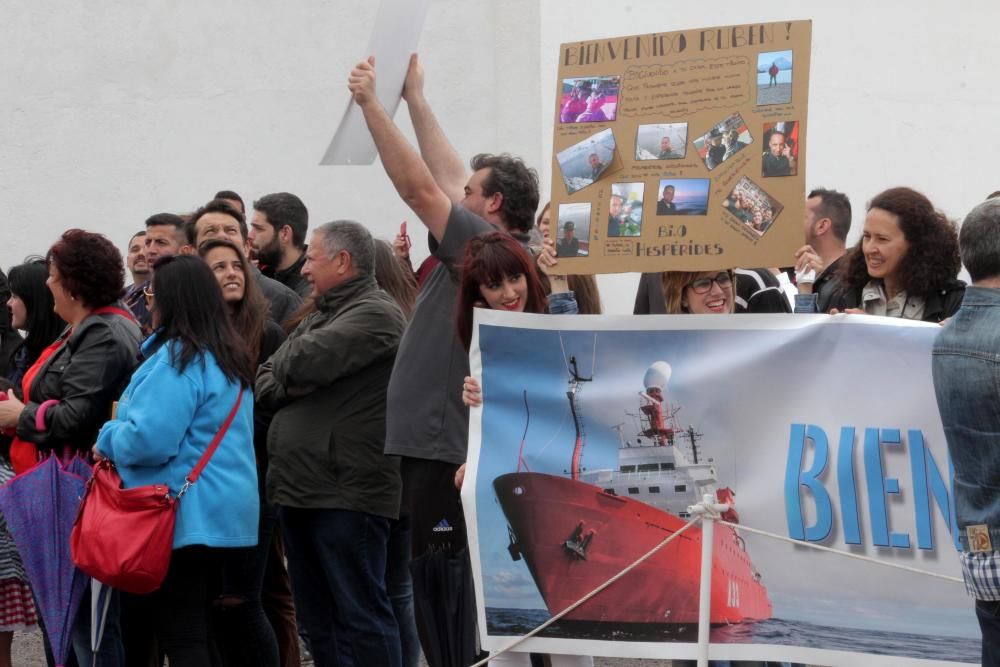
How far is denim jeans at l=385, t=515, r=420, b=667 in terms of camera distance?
20.1ft

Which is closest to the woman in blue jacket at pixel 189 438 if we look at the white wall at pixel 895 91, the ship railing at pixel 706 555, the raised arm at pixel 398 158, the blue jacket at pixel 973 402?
the raised arm at pixel 398 158

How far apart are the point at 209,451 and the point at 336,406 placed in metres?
0.57

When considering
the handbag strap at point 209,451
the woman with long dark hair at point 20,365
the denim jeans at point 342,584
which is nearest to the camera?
the handbag strap at point 209,451

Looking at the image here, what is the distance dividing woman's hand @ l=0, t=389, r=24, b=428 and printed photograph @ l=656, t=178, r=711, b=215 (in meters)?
3.00

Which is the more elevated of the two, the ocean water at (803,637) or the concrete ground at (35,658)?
the ocean water at (803,637)

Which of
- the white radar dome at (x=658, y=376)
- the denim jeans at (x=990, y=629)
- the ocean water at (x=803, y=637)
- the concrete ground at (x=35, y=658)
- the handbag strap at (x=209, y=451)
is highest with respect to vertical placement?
the white radar dome at (x=658, y=376)

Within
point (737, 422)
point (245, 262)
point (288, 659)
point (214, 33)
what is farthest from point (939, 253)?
point (214, 33)

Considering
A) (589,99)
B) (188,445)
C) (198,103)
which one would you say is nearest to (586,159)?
(589,99)

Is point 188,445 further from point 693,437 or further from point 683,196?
point 683,196

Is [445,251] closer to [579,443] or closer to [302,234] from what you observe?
[579,443]

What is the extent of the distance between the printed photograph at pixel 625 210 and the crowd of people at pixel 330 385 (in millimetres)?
232

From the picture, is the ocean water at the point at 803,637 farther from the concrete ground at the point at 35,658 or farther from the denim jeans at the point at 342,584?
the concrete ground at the point at 35,658

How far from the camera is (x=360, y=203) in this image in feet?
33.7

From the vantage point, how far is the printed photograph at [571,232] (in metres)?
4.50
